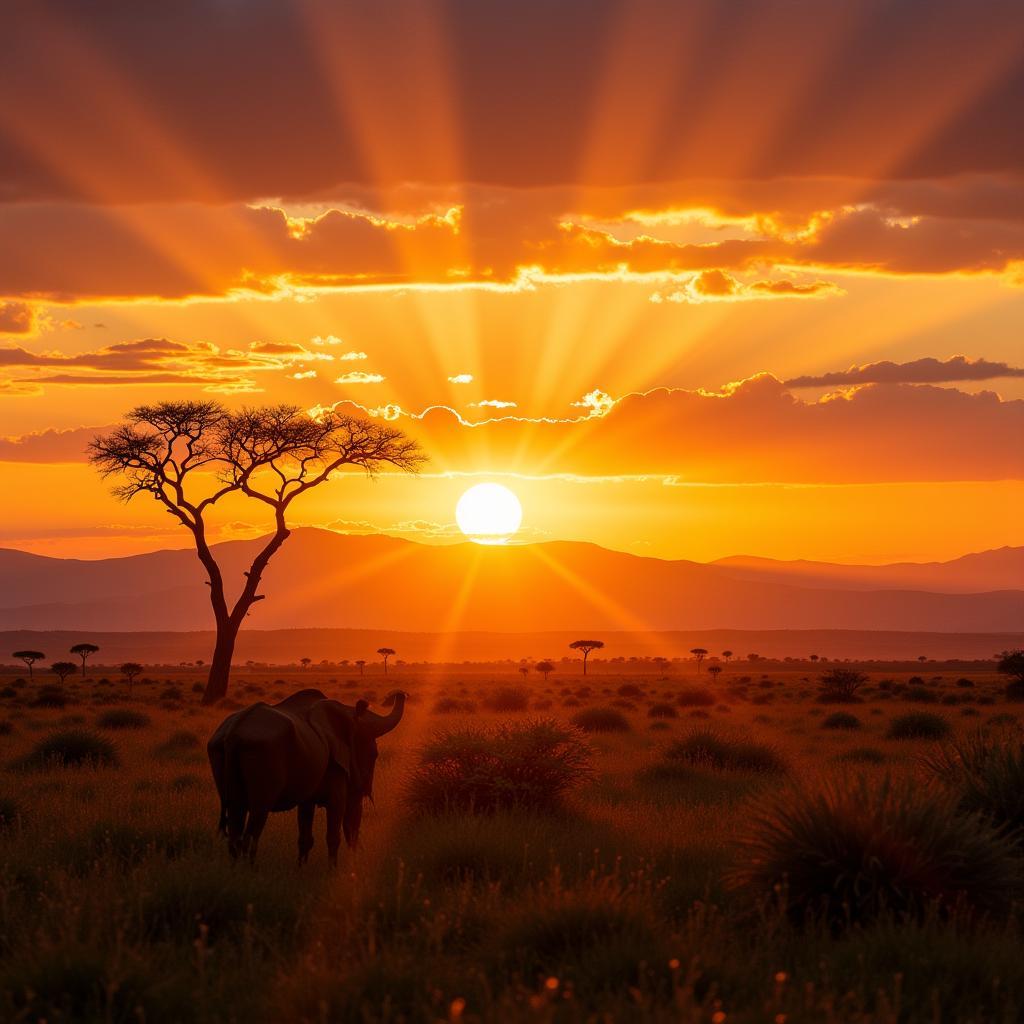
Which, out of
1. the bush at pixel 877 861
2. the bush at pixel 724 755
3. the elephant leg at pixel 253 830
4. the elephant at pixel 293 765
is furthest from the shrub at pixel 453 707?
the bush at pixel 877 861

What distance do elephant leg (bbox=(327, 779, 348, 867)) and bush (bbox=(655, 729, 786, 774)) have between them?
10851 millimetres

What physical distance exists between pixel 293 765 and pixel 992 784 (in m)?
7.20

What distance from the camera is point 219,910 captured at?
32.0 feet

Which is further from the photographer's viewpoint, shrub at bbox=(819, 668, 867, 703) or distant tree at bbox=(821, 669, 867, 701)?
distant tree at bbox=(821, 669, 867, 701)

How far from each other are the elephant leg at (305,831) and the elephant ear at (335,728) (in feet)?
1.86

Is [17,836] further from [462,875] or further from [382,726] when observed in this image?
[462,875]

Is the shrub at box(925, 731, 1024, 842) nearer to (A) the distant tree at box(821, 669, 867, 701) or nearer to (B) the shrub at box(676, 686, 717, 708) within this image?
(B) the shrub at box(676, 686, 717, 708)

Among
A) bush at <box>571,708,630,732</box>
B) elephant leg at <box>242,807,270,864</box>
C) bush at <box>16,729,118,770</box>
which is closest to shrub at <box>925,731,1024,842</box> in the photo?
elephant leg at <box>242,807,270,864</box>

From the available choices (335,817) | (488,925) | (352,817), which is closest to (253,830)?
(335,817)

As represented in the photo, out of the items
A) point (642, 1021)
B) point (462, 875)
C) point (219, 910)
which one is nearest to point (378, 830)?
point (462, 875)

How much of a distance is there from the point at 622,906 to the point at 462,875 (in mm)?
3292

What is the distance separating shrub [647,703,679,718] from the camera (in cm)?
4368

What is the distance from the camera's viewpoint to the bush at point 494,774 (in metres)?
16.3

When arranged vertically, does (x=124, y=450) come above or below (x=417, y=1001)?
above
